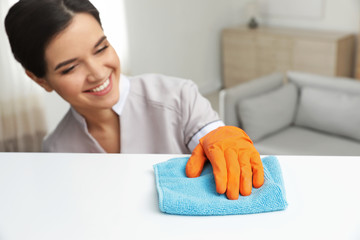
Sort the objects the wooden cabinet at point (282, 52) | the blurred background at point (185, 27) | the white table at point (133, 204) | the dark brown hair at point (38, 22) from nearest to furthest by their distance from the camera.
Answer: the white table at point (133, 204) → the dark brown hair at point (38, 22) → the blurred background at point (185, 27) → the wooden cabinet at point (282, 52)

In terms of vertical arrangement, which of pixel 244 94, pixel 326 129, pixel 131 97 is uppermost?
pixel 131 97

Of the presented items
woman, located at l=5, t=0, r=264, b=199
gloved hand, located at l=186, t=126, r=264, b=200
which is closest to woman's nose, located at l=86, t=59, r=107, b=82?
woman, located at l=5, t=0, r=264, b=199

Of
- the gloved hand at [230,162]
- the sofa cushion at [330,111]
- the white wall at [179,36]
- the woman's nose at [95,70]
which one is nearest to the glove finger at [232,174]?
the gloved hand at [230,162]

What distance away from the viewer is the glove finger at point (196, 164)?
0.69m

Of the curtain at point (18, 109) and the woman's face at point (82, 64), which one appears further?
the curtain at point (18, 109)

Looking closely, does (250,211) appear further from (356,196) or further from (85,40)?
(85,40)

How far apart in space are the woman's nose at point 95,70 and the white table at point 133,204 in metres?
0.35

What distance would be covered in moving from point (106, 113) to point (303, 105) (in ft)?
6.56

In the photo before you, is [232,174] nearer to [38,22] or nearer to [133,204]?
[133,204]

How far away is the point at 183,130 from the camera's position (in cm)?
132

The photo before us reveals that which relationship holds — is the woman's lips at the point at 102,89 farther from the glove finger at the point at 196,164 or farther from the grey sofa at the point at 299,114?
the grey sofa at the point at 299,114

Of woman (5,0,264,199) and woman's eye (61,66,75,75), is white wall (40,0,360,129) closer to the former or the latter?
woman (5,0,264,199)

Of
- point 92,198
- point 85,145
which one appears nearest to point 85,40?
point 85,145

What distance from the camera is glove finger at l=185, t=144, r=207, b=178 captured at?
0.69m
